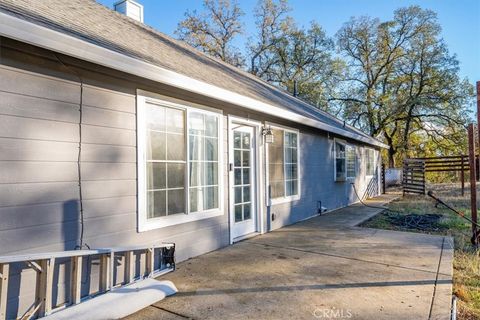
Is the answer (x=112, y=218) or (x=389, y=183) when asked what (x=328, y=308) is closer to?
(x=112, y=218)

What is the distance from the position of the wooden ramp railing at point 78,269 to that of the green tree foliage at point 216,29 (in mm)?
19863

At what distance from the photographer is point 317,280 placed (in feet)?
11.5

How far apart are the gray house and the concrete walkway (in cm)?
68

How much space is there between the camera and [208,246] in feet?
15.3

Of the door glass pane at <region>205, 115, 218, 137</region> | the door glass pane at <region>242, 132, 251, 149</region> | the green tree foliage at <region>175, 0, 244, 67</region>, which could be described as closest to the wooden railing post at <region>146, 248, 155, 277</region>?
the door glass pane at <region>205, 115, 218, 137</region>

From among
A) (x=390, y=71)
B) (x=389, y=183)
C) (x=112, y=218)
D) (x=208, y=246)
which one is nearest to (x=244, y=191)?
(x=208, y=246)

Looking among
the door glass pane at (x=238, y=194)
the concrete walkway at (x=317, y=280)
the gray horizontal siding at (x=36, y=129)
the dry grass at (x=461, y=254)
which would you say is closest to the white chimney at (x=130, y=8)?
the door glass pane at (x=238, y=194)

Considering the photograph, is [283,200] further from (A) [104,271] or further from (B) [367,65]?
(B) [367,65]

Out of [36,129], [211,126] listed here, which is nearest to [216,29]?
[211,126]

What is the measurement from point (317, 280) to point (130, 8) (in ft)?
20.6

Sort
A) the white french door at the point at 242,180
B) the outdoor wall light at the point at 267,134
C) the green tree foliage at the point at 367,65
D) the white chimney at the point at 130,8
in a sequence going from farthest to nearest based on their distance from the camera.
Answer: the green tree foliage at the point at 367,65, the white chimney at the point at 130,8, the outdoor wall light at the point at 267,134, the white french door at the point at 242,180

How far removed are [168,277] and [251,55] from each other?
2187 centimetres

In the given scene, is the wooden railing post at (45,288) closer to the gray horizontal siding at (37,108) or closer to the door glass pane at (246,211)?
the gray horizontal siding at (37,108)

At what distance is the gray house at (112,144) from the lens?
8.82ft
